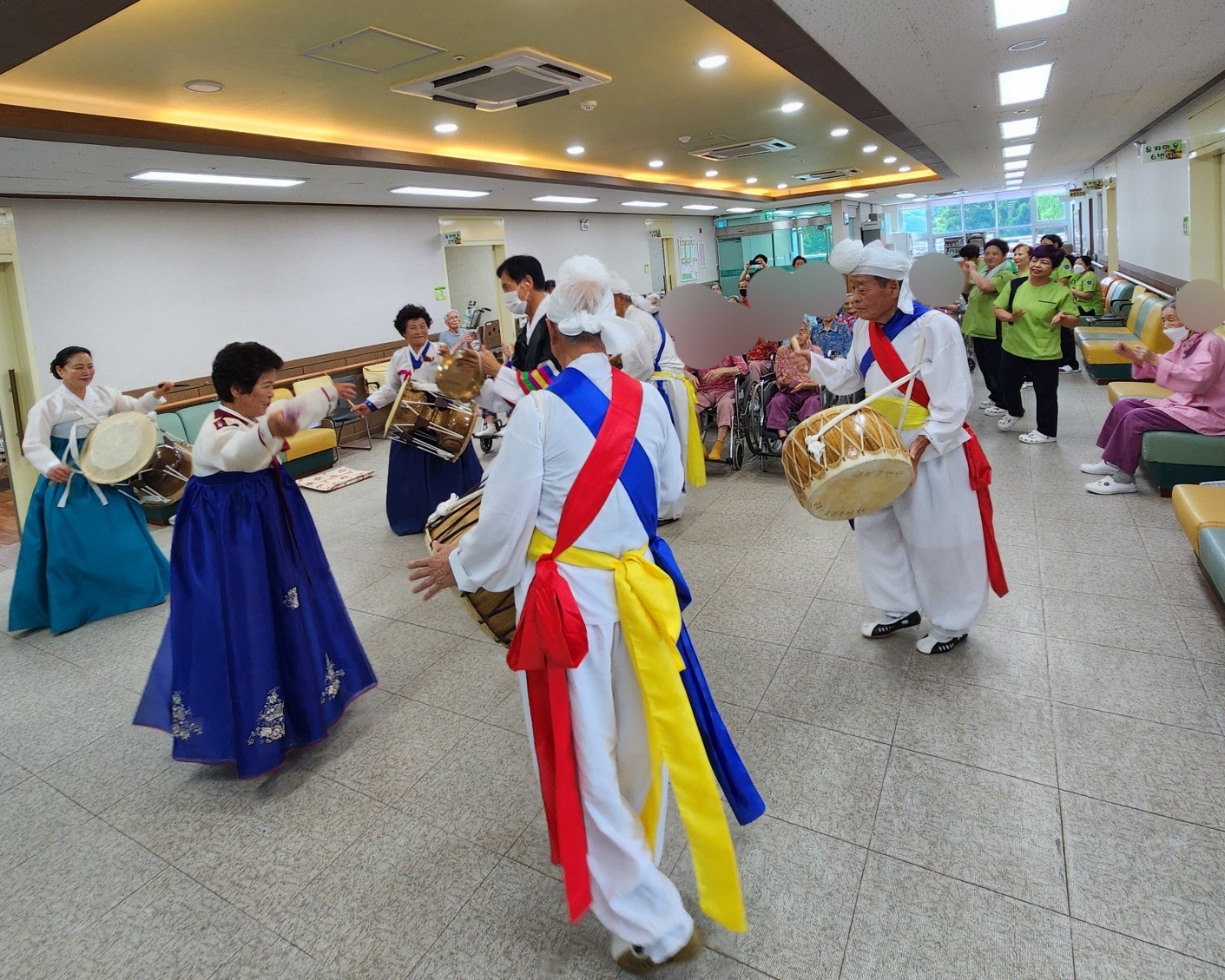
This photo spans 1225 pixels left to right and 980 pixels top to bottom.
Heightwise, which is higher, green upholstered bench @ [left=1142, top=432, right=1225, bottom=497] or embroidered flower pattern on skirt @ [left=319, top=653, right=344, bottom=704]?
green upholstered bench @ [left=1142, top=432, right=1225, bottom=497]

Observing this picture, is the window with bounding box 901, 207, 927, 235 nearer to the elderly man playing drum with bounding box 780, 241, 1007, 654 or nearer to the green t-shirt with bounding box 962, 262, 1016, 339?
the green t-shirt with bounding box 962, 262, 1016, 339

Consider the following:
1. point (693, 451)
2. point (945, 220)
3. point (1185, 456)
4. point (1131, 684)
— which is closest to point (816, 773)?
point (1131, 684)

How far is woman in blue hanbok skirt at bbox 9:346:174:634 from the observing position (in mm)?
4086

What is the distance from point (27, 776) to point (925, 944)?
319 cm

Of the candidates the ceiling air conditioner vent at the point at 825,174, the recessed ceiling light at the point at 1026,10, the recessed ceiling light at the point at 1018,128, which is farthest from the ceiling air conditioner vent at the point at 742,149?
the recessed ceiling light at the point at 1026,10

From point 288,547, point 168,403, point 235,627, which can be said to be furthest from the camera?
point 168,403

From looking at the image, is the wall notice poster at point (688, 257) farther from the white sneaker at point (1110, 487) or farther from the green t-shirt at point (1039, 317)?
the white sneaker at point (1110, 487)

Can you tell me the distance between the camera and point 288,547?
2.71 meters

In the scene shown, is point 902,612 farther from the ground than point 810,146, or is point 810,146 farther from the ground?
point 810,146

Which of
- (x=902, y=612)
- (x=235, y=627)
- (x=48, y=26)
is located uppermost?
(x=48, y=26)

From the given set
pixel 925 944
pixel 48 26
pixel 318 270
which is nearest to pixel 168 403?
pixel 318 270

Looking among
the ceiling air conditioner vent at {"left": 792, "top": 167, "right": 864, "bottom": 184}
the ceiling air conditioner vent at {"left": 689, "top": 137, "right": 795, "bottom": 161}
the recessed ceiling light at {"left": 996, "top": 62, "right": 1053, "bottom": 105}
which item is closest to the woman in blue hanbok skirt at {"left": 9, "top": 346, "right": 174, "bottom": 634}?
the recessed ceiling light at {"left": 996, "top": 62, "right": 1053, "bottom": 105}

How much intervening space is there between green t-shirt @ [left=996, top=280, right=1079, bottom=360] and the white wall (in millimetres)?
7308

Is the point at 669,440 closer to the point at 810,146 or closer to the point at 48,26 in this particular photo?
the point at 48,26
